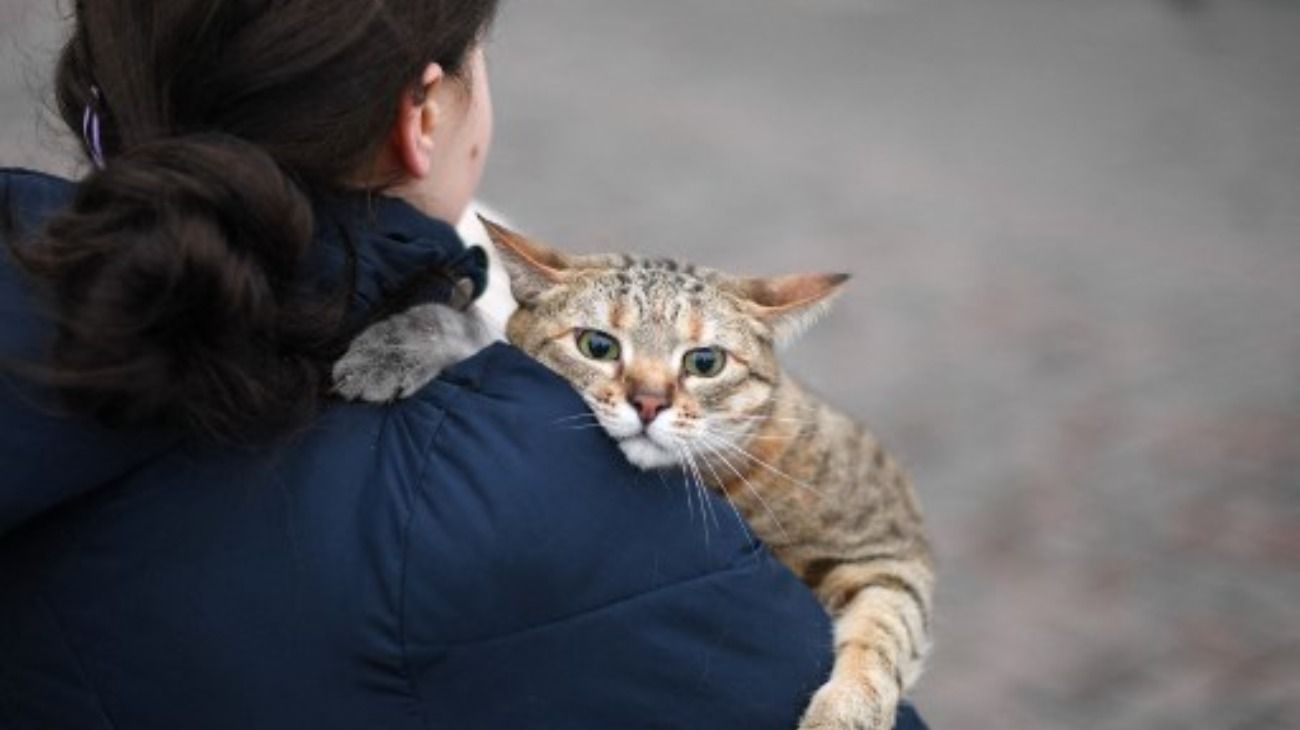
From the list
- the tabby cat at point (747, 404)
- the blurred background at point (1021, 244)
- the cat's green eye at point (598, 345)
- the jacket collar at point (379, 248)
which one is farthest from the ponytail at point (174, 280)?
the cat's green eye at point (598, 345)

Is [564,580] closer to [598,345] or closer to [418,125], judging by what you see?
[418,125]

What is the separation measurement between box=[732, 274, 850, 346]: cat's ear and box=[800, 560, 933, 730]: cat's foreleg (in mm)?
450

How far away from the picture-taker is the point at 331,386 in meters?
1.90

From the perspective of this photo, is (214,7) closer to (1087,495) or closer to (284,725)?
(284,725)

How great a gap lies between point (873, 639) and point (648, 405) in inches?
21.2

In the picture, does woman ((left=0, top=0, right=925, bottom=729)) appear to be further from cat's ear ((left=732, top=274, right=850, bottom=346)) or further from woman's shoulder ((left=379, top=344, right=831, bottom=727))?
cat's ear ((left=732, top=274, right=850, bottom=346))

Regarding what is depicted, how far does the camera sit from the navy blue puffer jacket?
5.65 ft

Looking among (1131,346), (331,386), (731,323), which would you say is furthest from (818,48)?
(331,386)

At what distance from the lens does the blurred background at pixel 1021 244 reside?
16.9 feet

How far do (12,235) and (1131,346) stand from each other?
595 cm

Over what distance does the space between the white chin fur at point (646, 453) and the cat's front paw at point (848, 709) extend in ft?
1.20

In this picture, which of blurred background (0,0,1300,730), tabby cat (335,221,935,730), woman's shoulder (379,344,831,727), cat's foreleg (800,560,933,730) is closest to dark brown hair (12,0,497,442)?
woman's shoulder (379,344,831,727)

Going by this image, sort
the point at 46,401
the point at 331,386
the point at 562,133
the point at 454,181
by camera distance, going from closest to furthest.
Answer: the point at 46,401 → the point at 331,386 → the point at 454,181 → the point at 562,133

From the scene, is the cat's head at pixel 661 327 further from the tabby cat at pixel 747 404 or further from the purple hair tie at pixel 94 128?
the purple hair tie at pixel 94 128
